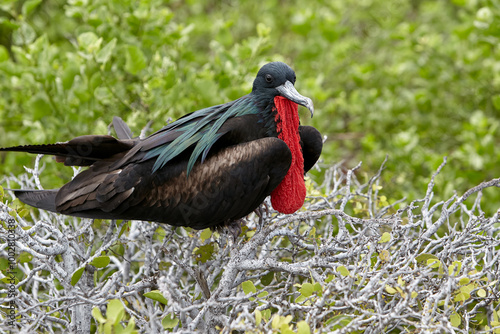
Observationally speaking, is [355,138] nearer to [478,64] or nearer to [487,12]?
[478,64]

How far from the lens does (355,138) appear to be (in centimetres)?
554

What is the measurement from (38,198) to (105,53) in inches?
48.5

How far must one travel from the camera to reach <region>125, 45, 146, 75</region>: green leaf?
140 inches

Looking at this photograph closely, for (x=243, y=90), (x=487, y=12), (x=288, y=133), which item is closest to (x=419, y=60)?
(x=487, y=12)

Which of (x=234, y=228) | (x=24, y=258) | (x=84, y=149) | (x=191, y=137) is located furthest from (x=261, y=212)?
(x=24, y=258)

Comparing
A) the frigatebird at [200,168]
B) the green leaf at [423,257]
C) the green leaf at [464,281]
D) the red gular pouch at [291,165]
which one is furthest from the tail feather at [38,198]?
the green leaf at [464,281]

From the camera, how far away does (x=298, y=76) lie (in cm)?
499

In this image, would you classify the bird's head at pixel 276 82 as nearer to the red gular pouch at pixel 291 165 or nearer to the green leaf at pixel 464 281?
the red gular pouch at pixel 291 165

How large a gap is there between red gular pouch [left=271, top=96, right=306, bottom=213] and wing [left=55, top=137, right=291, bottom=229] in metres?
0.10

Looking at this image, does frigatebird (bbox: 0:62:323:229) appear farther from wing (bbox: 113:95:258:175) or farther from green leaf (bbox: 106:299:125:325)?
green leaf (bbox: 106:299:125:325)

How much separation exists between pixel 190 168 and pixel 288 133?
50 cm

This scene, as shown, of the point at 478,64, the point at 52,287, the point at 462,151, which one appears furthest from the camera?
the point at 478,64

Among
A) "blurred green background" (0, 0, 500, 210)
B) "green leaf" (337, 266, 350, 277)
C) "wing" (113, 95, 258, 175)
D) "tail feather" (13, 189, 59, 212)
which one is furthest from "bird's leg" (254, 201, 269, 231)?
"blurred green background" (0, 0, 500, 210)

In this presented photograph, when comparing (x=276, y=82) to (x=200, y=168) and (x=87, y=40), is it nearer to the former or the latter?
(x=200, y=168)
